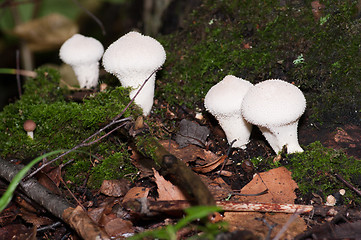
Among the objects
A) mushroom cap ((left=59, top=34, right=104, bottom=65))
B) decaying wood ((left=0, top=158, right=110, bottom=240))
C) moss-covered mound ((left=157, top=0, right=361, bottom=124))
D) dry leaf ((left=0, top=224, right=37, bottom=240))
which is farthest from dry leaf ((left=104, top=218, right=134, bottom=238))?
mushroom cap ((left=59, top=34, right=104, bottom=65))

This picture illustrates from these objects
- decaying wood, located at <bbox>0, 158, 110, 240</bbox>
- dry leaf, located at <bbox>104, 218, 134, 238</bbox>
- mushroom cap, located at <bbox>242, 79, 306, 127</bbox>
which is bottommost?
dry leaf, located at <bbox>104, 218, 134, 238</bbox>


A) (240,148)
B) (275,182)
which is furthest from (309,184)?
(240,148)

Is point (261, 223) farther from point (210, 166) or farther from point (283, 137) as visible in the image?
point (283, 137)

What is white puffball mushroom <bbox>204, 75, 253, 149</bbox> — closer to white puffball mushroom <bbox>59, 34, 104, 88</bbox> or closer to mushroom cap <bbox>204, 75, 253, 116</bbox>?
mushroom cap <bbox>204, 75, 253, 116</bbox>

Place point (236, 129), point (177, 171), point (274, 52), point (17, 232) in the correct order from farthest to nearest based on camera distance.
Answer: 1. point (274, 52)
2. point (236, 129)
3. point (17, 232)
4. point (177, 171)

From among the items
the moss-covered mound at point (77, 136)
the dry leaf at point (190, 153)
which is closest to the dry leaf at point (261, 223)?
the dry leaf at point (190, 153)

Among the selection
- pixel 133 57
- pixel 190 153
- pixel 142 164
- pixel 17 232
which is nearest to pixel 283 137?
pixel 190 153

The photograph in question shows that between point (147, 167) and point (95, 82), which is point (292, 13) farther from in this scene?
point (95, 82)

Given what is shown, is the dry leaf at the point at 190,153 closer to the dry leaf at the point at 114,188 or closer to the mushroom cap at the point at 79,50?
the dry leaf at the point at 114,188
